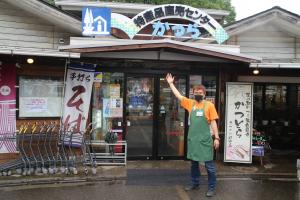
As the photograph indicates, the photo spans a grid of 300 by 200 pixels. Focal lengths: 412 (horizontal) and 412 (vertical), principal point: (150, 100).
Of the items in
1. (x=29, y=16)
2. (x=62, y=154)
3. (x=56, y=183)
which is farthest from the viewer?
(x=29, y=16)

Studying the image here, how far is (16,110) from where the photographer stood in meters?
9.68

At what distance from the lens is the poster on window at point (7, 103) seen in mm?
9516

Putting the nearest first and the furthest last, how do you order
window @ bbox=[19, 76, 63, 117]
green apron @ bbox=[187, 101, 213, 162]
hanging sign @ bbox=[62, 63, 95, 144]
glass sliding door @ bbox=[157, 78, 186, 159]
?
1. green apron @ bbox=[187, 101, 213, 162]
2. window @ bbox=[19, 76, 63, 117]
3. hanging sign @ bbox=[62, 63, 95, 144]
4. glass sliding door @ bbox=[157, 78, 186, 159]

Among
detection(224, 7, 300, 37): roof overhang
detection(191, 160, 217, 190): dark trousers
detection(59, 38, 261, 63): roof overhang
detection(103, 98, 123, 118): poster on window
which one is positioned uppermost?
detection(224, 7, 300, 37): roof overhang

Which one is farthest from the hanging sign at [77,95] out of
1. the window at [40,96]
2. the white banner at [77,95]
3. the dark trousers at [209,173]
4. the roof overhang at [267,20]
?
the roof overhang at [267,20]

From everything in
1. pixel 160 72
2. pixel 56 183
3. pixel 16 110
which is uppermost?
pixel 160 72

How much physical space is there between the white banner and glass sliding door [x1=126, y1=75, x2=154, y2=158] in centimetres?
103

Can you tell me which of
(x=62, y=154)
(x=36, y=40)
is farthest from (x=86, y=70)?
(x=62, y=154)

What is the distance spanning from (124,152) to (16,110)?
9.03ft

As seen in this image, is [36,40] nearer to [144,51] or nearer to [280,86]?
[144,51]

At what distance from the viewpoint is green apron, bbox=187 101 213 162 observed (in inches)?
288

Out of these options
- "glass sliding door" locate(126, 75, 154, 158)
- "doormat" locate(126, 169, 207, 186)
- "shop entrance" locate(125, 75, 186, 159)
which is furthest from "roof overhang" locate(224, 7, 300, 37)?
"doormat" locate(126, 169, 207, 186)

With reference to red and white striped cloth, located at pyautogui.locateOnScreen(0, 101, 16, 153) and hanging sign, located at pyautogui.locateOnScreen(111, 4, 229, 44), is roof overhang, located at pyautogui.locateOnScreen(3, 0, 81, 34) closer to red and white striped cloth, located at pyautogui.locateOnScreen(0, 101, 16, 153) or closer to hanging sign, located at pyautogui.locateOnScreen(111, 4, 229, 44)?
hanging sign, located at pyautogui.locateOnScreen(111, 4, 229, 44)

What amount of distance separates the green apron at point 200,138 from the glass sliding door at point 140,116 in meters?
3.09
